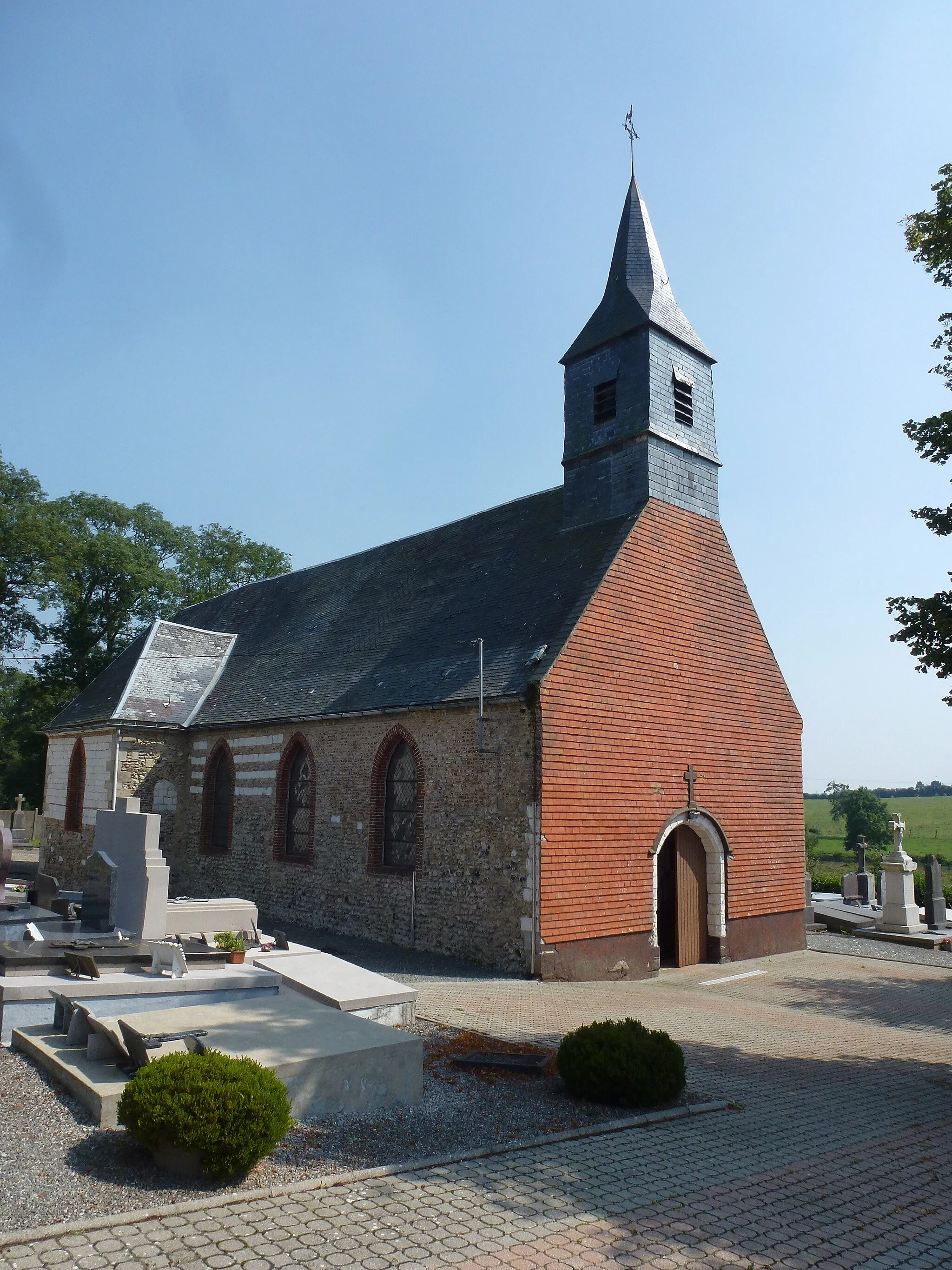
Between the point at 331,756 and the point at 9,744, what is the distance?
1789 inches

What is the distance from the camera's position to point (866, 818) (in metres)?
59.8

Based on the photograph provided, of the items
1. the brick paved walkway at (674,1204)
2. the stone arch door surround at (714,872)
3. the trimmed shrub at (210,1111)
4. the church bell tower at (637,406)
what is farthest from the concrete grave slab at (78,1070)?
the church bell tower at (637,406)

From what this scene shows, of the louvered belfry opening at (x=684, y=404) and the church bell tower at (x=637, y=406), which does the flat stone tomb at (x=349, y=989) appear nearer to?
the church bell tower at (x=637, y=406)

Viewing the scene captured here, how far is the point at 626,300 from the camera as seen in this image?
60.4ft

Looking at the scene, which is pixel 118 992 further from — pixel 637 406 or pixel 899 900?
pixel 899 900

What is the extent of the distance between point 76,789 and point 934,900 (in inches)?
887

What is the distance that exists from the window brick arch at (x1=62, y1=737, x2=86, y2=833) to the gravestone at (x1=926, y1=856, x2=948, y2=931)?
21684 millimetres

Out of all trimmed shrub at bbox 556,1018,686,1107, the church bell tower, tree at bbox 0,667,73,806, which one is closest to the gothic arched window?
the church bell tower

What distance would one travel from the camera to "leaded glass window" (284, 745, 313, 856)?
18.8 m

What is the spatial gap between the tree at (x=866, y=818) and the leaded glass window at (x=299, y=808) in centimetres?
4735

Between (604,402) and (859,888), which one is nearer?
(604,402)

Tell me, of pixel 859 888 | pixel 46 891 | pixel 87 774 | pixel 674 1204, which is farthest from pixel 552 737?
pixel 859 888

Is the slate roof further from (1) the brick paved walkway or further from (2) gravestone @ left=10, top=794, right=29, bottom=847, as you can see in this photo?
(2) gravestone @ left=10, top=794, right=29, bottom=847

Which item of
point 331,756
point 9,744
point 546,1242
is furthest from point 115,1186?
point 9,744
